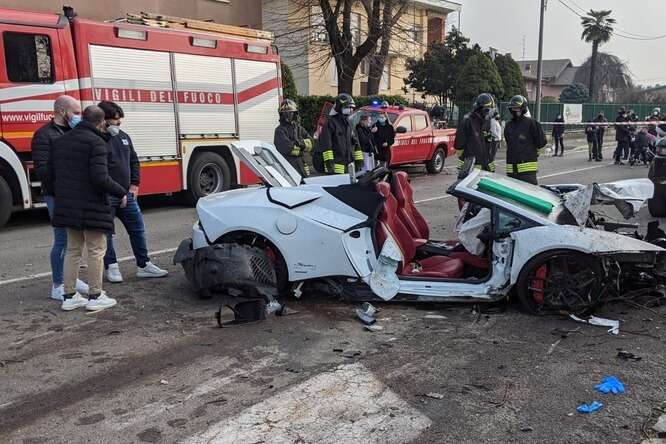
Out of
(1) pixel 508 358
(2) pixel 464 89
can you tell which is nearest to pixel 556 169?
(2) pixel 464 89

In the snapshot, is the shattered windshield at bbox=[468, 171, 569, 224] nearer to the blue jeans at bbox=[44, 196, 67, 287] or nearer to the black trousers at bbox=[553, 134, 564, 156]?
the blue jeans at bbox=[44, 196, 67, 287]

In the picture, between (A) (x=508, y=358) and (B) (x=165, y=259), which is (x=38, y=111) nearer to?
(B) (x=165, y=259)

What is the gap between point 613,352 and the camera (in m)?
4.16

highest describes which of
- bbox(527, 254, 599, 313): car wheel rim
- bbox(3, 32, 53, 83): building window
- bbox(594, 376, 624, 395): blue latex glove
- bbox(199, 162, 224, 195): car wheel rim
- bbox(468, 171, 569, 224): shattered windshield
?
bbox(3, 32, 53, 83): building window

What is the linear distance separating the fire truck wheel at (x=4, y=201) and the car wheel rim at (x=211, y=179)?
11.1 ft

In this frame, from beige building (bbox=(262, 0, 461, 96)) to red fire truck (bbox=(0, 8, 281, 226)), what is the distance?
32.6ft

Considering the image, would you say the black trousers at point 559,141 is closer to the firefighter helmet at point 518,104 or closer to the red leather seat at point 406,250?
the firefighter helmet at point 518,104

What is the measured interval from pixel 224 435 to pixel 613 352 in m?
2.61

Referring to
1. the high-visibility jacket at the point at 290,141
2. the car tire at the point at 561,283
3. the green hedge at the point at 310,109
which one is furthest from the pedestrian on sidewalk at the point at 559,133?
the car tire at the point at 561,283

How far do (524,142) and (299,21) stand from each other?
17.7 meters

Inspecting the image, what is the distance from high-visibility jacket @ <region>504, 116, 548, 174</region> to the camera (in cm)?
→ 802

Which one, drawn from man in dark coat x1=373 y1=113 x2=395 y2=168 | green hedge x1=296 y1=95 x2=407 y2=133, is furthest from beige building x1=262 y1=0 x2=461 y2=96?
man in dark coat x1=373 y1=113 x2=395 y2=168

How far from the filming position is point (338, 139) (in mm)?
9414

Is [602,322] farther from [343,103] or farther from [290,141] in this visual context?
[343,103]
